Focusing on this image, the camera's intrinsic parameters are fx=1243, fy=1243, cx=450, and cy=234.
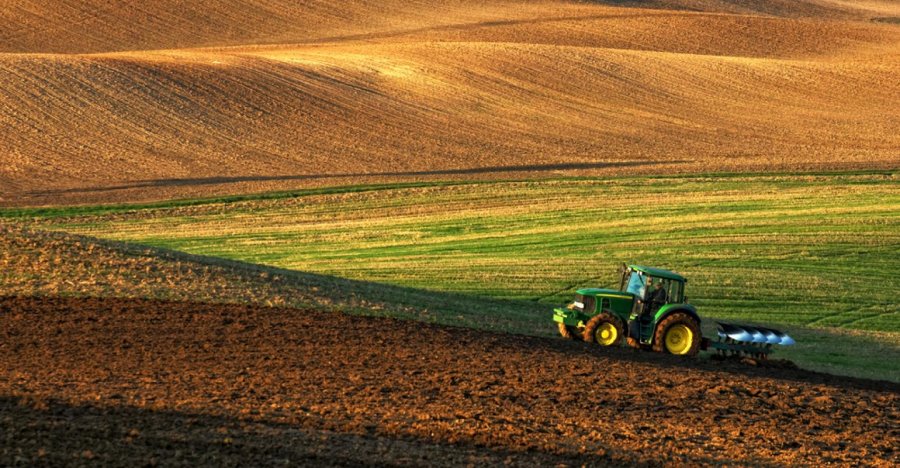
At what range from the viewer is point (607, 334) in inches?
800

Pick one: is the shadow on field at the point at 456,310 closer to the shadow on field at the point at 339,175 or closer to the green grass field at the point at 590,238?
the green grass field at the point at 590,238

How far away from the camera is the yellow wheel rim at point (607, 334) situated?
66.4ft

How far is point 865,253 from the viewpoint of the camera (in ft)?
109

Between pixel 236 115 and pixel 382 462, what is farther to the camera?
pixel 236 115

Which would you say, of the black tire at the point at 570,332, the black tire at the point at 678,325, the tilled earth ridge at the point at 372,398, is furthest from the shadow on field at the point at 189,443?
the black tire at the point at 570,332

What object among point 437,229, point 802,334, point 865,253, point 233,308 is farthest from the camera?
point 437,229

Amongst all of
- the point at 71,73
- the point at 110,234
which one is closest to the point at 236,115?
the point at 71,73

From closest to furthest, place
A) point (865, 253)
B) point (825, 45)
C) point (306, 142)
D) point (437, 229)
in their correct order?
point (865, 253) < point (437, 229) < point (306, 142) < point (825, 45)

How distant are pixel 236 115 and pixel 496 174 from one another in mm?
12870

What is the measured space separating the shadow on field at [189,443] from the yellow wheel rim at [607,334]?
6.84 metres

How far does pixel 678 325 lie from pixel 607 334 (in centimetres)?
115

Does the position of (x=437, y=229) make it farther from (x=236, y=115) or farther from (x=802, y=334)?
(x=236, y=115)

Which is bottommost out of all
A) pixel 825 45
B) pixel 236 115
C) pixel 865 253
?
pixel 865 253

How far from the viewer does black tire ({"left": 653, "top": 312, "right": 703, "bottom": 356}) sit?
1989 centimetres
